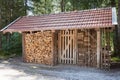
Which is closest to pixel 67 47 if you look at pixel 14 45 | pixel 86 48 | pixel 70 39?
pixel 70 39

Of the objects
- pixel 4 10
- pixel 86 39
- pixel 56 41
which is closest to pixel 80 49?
pixel 86 39

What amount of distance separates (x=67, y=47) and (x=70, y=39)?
55 cm

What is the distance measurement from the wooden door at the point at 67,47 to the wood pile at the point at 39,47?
2.80 feet

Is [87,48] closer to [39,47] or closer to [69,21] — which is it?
[69,21]

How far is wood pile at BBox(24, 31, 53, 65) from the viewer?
37.3 ft

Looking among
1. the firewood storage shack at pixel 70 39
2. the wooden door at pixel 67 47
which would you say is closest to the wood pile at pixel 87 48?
the firewood storage shack at pixel 70 39

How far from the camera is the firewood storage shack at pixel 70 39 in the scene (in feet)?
34.1

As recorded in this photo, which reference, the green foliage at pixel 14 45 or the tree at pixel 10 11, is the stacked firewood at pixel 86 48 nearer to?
the green foliage at pixel 14 45

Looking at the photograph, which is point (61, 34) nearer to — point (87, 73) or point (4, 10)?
point (87, 73)

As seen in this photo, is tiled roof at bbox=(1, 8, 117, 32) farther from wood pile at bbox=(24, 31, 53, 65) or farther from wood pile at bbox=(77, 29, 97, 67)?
wood pile at bbox=(77, 29, 97, 67)

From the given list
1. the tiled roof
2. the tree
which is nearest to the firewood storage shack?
the tiled roof

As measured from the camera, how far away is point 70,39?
38.1 feet

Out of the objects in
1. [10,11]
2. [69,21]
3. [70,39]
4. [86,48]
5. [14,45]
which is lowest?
[14,45]

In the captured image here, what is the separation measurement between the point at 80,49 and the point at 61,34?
1613 mm
